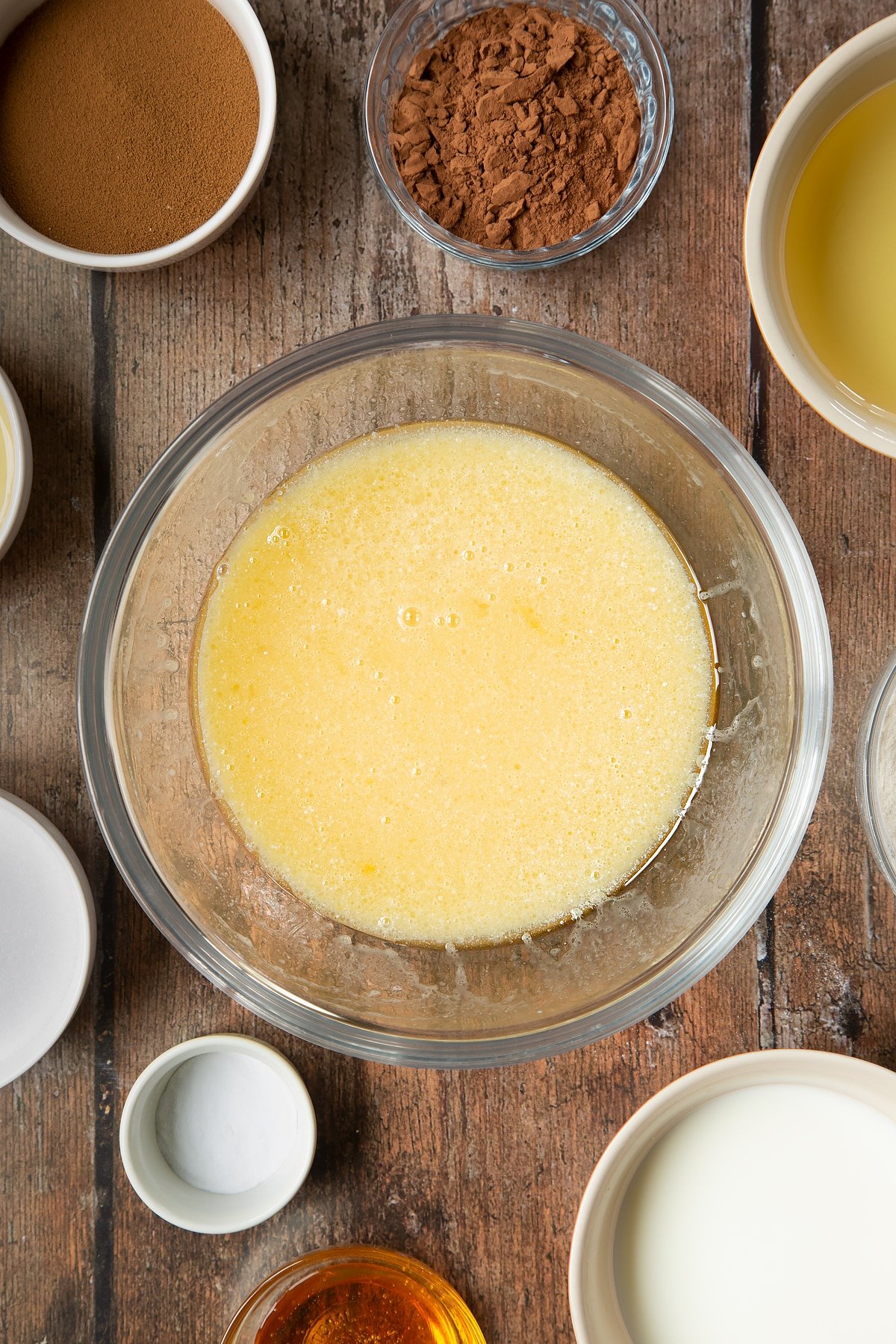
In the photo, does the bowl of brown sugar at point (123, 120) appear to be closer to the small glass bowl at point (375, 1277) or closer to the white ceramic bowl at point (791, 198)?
the white ceramic bowl at point (791, 198)

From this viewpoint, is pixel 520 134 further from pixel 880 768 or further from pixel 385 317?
pixel 880 768

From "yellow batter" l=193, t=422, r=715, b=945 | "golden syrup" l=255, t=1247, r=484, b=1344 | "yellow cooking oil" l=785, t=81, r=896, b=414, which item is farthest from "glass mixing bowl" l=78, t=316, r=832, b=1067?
"golden syrup" l=255, t=1247, r=484, b=1344

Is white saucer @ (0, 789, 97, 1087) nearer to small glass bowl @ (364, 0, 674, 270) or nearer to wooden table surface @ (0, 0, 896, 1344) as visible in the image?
wooden table surface @ (0, 0, 896, 1344)

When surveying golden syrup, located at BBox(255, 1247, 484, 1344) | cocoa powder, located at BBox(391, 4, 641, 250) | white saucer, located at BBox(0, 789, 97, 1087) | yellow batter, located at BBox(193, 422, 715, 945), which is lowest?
golden syrup, located at BBox(255, 1247, 484, 1344)

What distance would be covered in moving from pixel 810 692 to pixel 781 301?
0.38 metres

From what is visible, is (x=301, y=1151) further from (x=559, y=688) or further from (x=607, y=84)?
(x=607, y=84)

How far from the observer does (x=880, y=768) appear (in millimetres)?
977

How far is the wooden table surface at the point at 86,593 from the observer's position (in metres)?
0.97

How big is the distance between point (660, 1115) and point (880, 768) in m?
0.43

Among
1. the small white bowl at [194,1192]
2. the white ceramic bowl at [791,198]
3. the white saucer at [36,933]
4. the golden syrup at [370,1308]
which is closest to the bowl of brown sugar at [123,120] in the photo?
the white ceramic bowl at [791,198]

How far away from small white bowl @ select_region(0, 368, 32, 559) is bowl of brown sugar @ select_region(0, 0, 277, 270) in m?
0.17

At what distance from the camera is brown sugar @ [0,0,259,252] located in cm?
93

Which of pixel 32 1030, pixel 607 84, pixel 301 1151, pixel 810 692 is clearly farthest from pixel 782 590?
pixel 32 1030

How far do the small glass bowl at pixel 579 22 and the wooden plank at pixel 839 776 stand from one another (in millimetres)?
139
